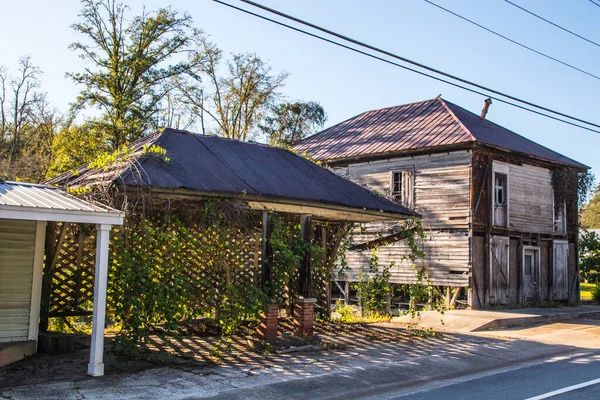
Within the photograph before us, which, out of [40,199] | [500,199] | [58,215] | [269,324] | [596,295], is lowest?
Answer: [596,295]

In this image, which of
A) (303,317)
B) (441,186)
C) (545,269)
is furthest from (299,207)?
(545,269)

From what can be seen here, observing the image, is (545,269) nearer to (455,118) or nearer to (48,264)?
(455,118)

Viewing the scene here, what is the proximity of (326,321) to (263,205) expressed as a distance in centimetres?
527

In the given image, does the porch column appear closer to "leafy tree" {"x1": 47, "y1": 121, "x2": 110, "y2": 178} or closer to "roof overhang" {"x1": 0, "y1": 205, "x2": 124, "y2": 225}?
"roof overhang" {"x1": 0, "y1": 205, "x2": 124, "y2": 225}

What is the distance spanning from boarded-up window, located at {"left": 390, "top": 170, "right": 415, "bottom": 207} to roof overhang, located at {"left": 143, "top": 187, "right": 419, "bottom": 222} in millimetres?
8030

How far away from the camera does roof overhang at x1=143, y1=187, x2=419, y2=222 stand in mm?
9398

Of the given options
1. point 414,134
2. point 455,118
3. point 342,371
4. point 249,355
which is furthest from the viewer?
point 414,134

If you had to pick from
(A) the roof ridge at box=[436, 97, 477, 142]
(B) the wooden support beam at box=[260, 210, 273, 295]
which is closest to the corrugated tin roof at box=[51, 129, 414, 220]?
(B) the wooden support beam at box=[260, 210, 273, 295]

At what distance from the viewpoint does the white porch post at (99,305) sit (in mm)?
7977

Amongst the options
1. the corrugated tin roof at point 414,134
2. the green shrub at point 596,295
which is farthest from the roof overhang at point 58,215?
the green shrub at point 596,295

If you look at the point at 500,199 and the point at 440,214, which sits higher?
the point at 500,199

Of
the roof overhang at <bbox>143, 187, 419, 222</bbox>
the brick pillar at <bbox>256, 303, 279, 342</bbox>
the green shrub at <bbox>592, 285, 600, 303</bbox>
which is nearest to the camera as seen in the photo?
the roof overhang at <bbox>143, 187, 419, 222</bbox>

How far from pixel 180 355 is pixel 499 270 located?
13960 millimetres

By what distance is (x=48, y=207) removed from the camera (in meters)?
7.51
